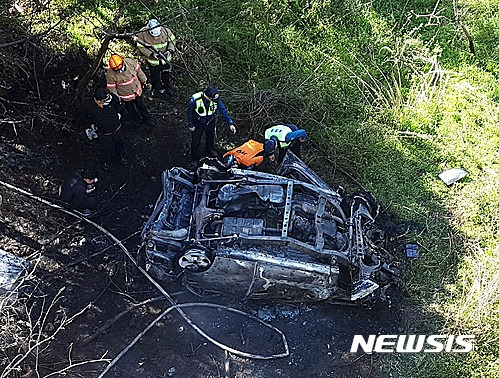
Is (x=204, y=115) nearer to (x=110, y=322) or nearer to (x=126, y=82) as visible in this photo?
(x=126, y=82)

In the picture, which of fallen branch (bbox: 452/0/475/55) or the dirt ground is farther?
fallen branch (bbox: 452/0/475/55)

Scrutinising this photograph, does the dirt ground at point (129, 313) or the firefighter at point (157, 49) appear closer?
the dirt ground at point (129, 313)

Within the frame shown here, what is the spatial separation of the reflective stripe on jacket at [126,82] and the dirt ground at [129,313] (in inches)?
51.3

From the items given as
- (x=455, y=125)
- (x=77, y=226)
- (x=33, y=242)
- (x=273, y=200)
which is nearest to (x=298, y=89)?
(x=455, y=125)

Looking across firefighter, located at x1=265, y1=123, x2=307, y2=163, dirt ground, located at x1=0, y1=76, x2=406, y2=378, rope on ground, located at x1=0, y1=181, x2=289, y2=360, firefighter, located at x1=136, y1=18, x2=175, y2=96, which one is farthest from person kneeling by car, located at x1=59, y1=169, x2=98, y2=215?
firefighter, located at x1=265, y1=123, x2=307, y2=163

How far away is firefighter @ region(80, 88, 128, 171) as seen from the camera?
7.95m

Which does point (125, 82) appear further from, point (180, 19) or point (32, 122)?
point (180, 19)

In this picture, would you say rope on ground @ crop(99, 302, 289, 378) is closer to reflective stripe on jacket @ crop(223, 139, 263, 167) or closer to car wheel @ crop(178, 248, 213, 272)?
car wheel @ crop(178, 248, 213, 272)

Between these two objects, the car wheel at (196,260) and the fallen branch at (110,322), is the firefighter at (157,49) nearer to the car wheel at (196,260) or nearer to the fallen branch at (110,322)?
the car wheel at (196,260)

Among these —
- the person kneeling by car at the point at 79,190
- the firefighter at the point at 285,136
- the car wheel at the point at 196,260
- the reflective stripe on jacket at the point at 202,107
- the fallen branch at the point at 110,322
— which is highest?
the reflective stripe on jacket at the point at 202,107

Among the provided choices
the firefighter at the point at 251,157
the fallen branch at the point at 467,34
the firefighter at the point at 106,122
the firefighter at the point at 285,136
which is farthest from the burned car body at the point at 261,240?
the fallen branch at the point at 467,34

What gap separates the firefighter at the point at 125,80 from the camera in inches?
329

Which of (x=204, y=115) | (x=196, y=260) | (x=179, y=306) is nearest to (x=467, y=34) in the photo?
(x=204, y=115)

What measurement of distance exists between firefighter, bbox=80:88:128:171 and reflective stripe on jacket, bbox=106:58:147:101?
0.23 meters
